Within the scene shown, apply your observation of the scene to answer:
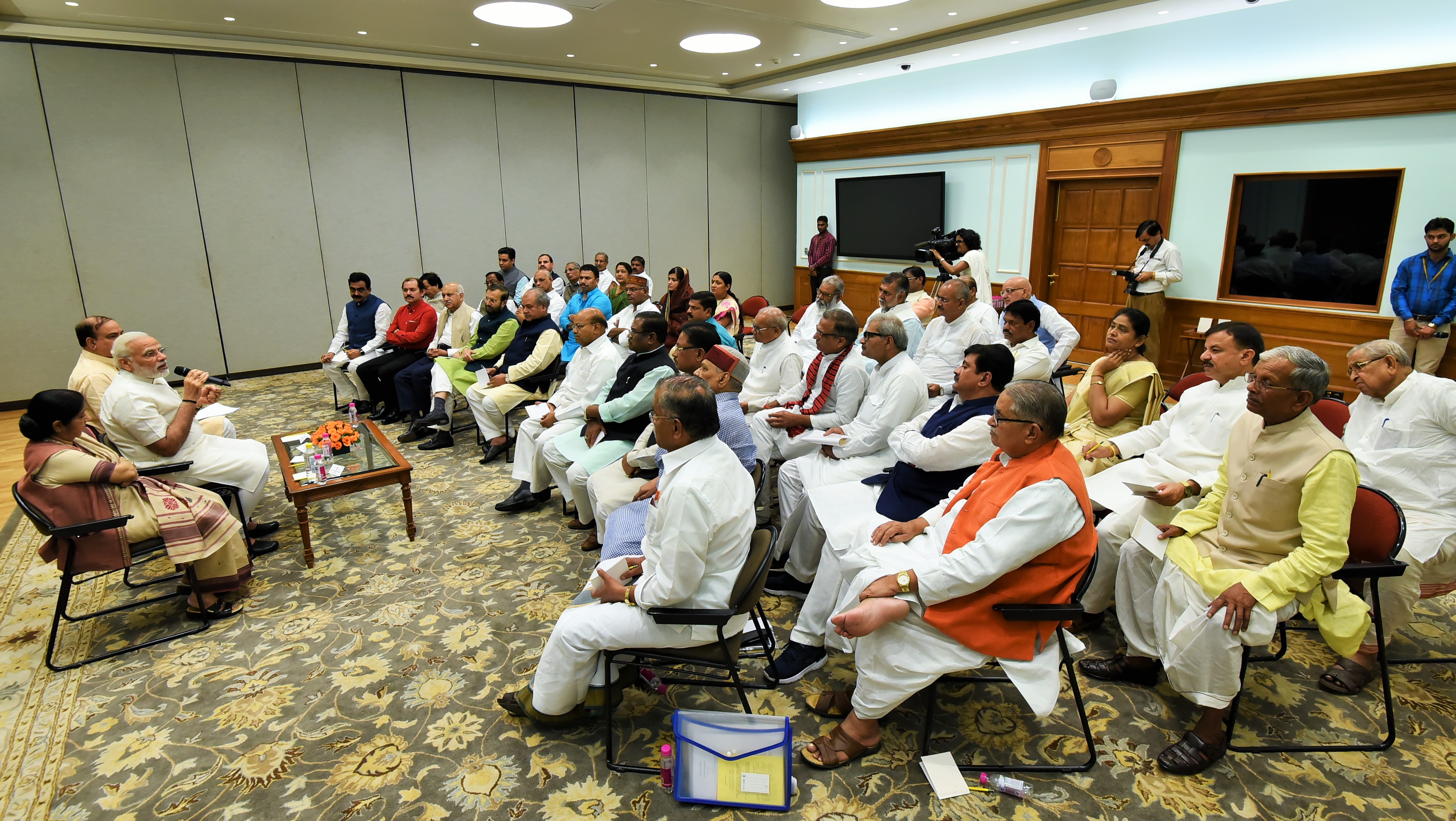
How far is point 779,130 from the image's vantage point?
530 inches

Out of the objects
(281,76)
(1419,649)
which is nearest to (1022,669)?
(1419,649)

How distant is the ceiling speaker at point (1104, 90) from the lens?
8250 mm

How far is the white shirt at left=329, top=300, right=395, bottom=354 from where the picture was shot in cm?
736

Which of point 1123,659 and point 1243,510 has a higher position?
point 1243,510

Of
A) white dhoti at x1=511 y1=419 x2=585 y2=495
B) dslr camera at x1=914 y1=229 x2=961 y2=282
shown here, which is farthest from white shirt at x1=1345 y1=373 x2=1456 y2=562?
dslr camera at x1=914 y1=229 x2=961 y2=282

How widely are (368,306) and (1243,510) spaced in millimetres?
7466

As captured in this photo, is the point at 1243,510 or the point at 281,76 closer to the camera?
the point at 1243,510

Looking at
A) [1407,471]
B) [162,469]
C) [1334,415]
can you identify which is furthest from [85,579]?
[1407,471]

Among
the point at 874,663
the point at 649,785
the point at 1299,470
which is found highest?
the point at 1299,470

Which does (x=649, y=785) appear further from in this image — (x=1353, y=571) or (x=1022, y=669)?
(x=1353, y=571)

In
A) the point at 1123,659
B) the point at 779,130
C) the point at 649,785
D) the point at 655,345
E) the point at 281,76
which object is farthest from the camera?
the point at 779,130

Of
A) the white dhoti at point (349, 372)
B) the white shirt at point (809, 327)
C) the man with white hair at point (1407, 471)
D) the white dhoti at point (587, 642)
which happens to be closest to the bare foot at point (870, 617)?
the white dhoti at point (587, 642)

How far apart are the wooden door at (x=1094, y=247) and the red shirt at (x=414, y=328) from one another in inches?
290

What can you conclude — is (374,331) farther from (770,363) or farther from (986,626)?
(986,626)
